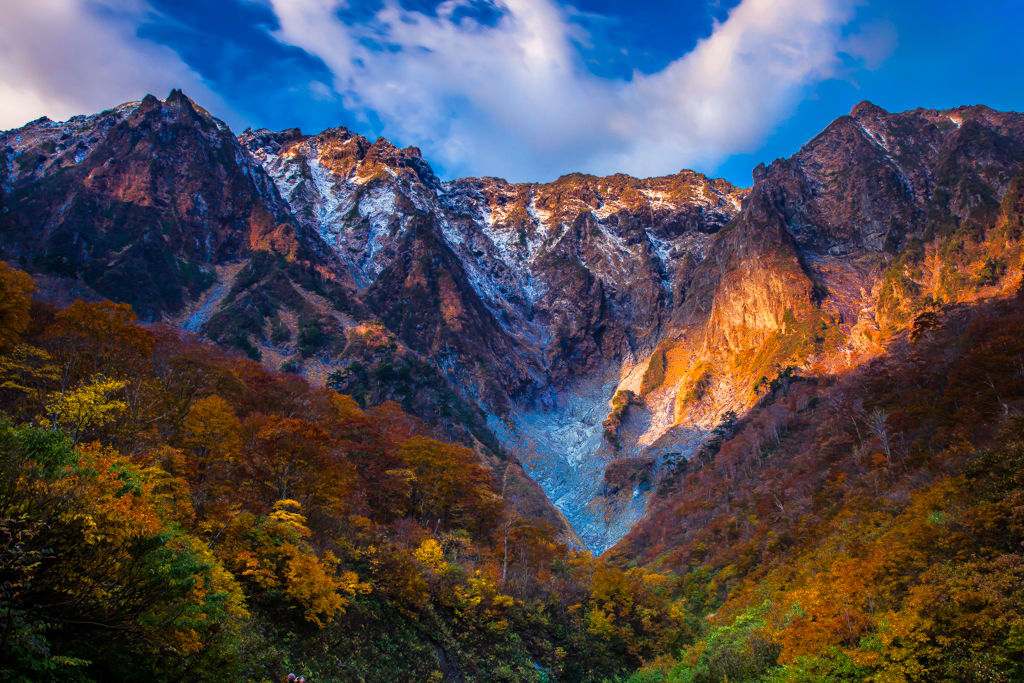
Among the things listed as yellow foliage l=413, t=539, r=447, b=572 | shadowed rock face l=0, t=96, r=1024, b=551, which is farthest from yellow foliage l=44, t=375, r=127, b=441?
shadowed rock face l=0, t=96, r=1024, b=551

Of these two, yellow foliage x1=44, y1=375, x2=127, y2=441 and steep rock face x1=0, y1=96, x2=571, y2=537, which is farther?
steep rock face x1=0, y1=96, x2=571, y2=537

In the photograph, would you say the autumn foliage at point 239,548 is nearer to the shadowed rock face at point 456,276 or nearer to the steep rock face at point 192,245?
the steep rock face at point 192,245

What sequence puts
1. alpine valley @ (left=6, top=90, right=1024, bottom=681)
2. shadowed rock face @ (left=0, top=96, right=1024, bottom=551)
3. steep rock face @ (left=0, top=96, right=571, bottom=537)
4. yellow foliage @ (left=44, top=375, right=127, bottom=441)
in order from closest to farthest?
yellow foliage @ (left=44, top=375, right=127, bottom=441), alpine valley @ (left=6, top=90, right=1024, bottom=681), steep rock face @ (left=0, top=96, right=571, bottom=537), shadowed rock face @ (left=0, top=96, right=1024, bottom=551)

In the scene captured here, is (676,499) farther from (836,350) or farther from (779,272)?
(779,272)

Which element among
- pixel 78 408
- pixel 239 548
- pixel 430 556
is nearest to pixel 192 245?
pixel 430 556

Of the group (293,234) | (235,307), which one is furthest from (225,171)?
(235,307)

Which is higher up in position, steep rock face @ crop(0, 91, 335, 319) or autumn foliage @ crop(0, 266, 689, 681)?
steep rock face @ crop(0, 91, 335, 319)

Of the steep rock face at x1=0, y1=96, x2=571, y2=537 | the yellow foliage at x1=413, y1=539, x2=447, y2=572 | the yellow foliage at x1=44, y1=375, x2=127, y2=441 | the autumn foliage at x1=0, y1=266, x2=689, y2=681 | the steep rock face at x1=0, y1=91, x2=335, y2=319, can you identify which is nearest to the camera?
the autumn foliage at x1=0, y1=266, x2=689, y2=681

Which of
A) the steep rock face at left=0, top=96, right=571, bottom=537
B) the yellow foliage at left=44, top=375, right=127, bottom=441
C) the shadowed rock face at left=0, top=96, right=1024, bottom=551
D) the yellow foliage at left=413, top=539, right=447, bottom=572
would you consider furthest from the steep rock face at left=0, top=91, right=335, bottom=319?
the yellow foliage at left=413, top=539, right=447, bottom=572

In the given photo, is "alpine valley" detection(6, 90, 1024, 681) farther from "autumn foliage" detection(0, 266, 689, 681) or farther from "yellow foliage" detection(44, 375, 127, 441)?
"yellow foliage" detection(44, 375, 127, 441)

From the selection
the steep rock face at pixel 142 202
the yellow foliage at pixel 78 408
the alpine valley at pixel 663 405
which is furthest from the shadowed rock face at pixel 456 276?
the yellow foliage at pixel 78 408
